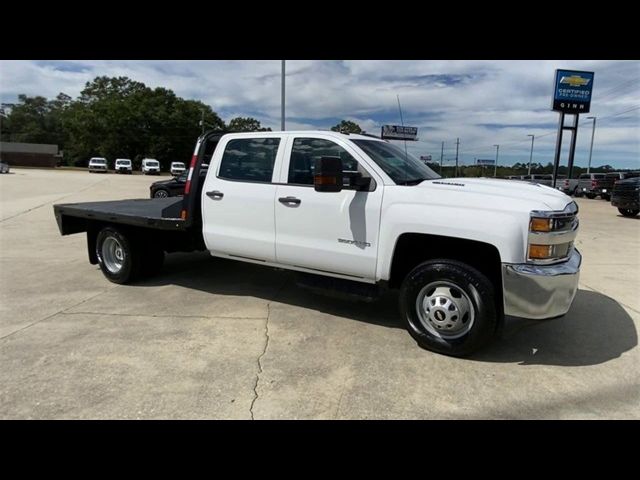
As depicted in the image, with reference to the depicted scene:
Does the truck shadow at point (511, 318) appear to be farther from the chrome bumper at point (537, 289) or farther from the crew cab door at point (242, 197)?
the crew cab door at point (242, 197)

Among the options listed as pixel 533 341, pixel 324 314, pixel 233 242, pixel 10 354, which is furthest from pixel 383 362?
pixel 10 354

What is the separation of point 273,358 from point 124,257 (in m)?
3.29

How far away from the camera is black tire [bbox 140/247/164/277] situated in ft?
21.0

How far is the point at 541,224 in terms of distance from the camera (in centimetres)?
362

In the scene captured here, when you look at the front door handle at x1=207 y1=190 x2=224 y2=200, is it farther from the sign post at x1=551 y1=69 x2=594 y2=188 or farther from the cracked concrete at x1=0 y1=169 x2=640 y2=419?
the sign post at x1=551 y1=69 x2=594 y2=188

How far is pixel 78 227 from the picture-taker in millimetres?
6906

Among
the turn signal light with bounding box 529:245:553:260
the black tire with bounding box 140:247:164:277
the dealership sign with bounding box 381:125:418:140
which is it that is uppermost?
the dealership sign with bounding box 381:125:418:140

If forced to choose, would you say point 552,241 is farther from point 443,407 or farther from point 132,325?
point 132,325

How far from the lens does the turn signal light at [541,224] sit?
3619mm

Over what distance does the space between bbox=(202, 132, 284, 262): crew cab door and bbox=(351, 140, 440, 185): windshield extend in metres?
0.99

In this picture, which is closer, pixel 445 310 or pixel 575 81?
pixel 445 310

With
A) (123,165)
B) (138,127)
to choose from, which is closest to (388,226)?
(123,165)

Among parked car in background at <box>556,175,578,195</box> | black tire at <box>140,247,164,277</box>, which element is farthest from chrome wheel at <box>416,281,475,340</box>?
parked car in background at <box>556,175,578,195</box>

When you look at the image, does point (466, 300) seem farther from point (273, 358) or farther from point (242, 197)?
point (242, 197)
